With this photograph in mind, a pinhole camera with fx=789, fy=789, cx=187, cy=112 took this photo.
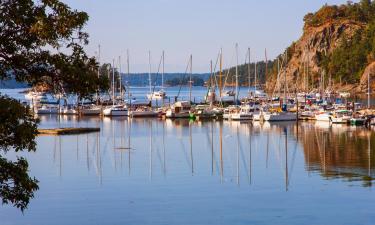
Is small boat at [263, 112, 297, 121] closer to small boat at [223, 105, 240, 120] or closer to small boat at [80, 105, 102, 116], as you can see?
small boat at [223, 105, 240, 120]

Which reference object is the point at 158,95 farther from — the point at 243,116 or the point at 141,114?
the point at 243,116

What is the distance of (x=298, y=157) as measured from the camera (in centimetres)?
5741

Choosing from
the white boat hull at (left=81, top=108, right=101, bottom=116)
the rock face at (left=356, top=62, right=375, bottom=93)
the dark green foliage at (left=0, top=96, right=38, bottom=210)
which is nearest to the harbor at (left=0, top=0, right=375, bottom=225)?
the dark green foliage at (left=0, top=96, right=38, bottom=210)

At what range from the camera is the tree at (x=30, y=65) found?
17984 millimetres

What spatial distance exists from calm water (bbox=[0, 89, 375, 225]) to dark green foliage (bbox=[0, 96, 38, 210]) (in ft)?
45.9

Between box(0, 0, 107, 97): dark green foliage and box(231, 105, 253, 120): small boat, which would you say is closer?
box(0, 0, 107, 97): dark green foliage

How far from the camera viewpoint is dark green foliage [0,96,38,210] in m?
17.8

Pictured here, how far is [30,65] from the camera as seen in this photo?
61.2ft

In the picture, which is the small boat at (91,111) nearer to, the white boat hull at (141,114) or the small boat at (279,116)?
the white boat hull at (141,114)

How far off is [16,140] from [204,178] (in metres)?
28.4

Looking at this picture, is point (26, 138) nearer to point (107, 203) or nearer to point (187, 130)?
point (107, 203)

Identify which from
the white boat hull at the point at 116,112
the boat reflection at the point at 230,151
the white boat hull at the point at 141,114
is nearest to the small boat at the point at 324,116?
the boat reflection at the point at 230,151

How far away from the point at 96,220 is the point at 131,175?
15.5 meters

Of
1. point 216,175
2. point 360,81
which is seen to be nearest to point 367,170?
point 216,175
